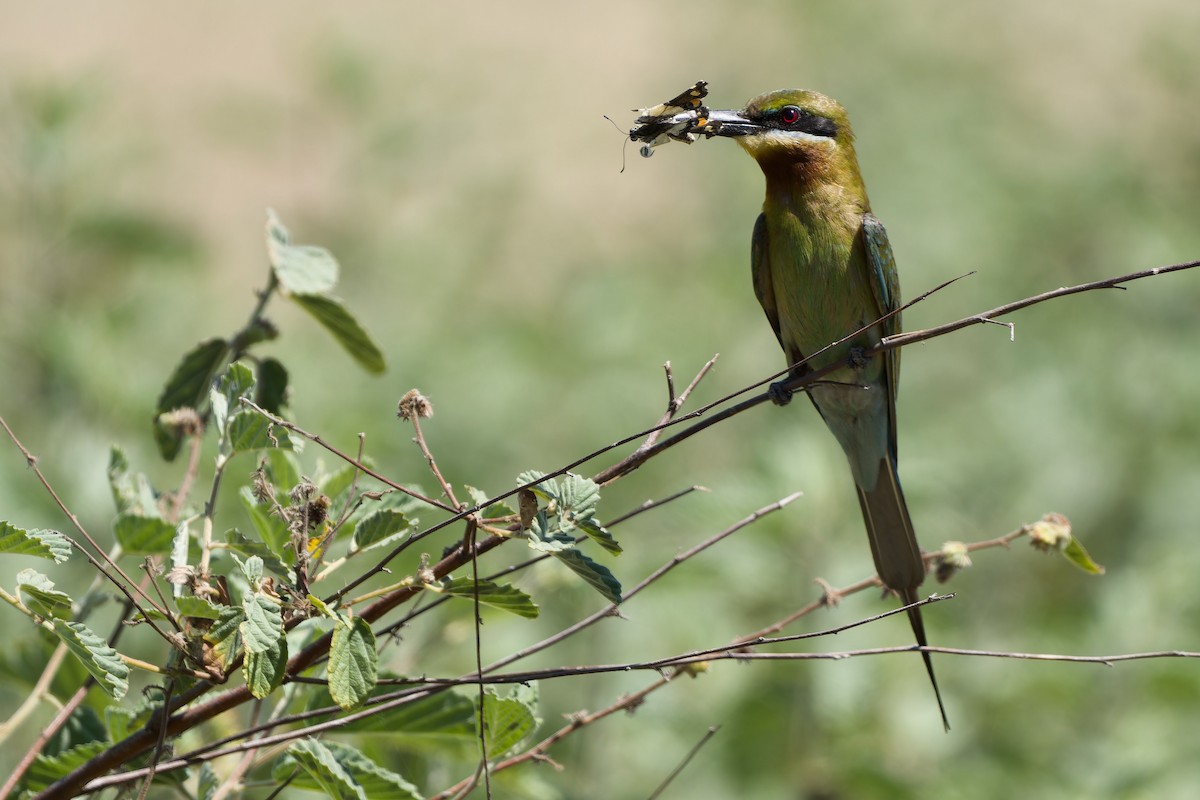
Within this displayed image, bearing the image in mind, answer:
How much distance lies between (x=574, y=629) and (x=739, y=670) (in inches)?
86.6

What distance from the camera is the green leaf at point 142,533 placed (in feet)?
5.62

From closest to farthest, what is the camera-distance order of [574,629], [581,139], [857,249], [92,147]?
1. [574,629]
2. [857,249]
3. [92,147]
4. [581,139]

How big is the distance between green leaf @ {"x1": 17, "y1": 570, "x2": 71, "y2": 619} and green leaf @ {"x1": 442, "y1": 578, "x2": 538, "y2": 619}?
40cm

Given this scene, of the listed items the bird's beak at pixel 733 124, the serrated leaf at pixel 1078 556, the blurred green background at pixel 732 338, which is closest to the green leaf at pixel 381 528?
the blurred green background at pixel 732 338

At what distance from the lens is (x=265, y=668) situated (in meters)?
1.39

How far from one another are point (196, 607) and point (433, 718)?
47cm

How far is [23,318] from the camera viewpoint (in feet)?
13.3

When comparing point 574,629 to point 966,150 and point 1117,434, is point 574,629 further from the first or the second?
point 966,150

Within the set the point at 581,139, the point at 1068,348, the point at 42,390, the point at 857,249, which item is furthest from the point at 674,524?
the point at 581,139

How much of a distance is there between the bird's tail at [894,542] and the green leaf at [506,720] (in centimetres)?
57

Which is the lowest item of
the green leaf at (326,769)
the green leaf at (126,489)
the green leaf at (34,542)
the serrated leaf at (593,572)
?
the green leaf at (326,769)

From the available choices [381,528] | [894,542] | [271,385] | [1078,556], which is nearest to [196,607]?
[381,528]

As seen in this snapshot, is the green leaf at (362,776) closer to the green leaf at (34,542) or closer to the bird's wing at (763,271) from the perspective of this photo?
the green leaf at (34,542)

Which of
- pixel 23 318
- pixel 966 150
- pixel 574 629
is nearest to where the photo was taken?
pixel 574 629
